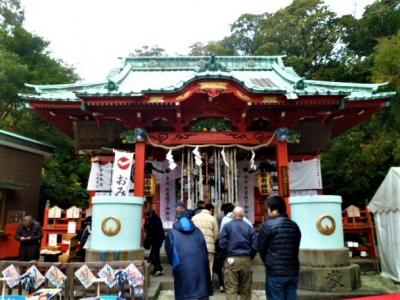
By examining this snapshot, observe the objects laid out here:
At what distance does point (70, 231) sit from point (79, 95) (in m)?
4.01

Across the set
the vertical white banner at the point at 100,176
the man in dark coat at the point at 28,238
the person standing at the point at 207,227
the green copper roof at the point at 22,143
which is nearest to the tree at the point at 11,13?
the green copper roof at the point at 22,143

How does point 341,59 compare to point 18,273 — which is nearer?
point 18,273

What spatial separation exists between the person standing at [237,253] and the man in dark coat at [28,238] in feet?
17.9

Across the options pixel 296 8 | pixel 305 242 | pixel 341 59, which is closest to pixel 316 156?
pixel 305 242

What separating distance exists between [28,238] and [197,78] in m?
5.72

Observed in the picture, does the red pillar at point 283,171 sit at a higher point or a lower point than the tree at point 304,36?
lower

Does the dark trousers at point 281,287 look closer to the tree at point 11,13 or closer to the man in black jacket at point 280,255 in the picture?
the man in black jacket at point 280,255

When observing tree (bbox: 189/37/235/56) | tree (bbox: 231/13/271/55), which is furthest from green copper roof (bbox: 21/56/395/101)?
tree (bbox: 231/13/271/55)

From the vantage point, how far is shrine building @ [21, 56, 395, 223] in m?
9.93

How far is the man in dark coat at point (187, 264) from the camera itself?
4668 millimetres

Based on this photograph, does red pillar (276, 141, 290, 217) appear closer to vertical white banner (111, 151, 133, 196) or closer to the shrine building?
the shrine building

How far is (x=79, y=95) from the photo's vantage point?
31.6 feet

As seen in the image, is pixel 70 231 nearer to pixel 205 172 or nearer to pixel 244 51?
pixel 205 172

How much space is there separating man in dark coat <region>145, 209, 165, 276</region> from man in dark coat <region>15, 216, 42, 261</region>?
2.81m
